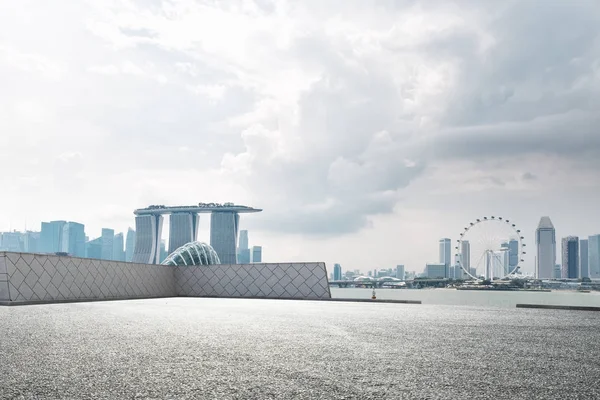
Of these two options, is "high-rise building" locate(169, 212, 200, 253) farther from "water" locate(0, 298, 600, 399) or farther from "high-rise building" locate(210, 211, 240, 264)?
"water" locate(0, 298, 600, 399)

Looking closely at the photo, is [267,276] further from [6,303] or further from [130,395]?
[130,395]

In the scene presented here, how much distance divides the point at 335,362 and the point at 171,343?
2.61 metres

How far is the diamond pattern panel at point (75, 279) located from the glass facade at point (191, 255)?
35.0m

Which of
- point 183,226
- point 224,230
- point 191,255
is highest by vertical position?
point 183,226

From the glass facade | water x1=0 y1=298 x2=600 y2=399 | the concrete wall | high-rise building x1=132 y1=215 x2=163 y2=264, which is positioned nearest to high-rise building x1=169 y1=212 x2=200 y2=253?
high-rise building x1=132 y1=215 x2=163 y2=264

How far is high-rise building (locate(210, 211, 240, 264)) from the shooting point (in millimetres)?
180000

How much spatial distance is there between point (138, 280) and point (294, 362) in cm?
2158

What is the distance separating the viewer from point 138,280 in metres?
25.9

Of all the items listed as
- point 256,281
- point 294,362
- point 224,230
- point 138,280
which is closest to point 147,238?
point 224,230

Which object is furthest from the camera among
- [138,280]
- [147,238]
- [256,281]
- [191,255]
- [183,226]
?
[183,226]

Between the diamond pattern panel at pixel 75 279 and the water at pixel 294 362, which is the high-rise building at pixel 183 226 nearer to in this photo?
the diamond pattern panel at pixel 75 279

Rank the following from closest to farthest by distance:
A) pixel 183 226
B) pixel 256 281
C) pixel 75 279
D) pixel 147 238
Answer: pixel 75 279, pixel 256 281, pixel 147 238, pixel 183 226

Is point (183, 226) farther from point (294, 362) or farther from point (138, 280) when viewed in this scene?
point (294, 362)

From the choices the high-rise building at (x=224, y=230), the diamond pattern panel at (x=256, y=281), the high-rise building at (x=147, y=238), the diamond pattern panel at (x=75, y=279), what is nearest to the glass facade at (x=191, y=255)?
the diamond pattern panel at (x=256, y=281)
